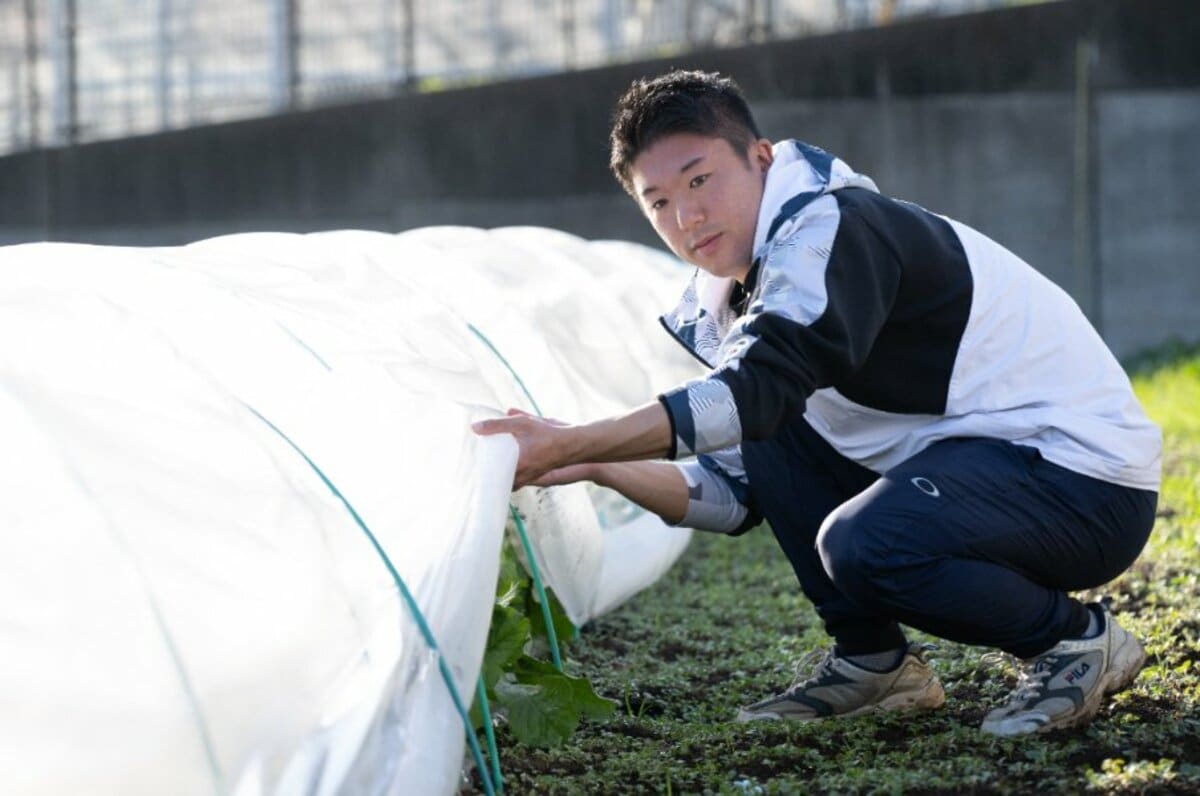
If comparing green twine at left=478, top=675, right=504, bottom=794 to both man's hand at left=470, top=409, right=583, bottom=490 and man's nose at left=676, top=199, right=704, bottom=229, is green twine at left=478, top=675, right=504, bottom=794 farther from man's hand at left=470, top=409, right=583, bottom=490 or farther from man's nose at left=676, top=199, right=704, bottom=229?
man's nose at left=676, top=199, right=704, bottom=229

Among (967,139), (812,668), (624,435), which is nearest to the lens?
(624,435)

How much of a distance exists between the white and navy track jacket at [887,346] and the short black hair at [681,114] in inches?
3.9

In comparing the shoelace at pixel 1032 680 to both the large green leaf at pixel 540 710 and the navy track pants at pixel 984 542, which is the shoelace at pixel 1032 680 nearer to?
the navy track pants at pixel 984 542

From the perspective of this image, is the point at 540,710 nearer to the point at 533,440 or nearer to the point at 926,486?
the point at 533,440

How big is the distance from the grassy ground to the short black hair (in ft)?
3.36

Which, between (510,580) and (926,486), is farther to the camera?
(510,580)

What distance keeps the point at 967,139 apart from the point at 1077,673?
295 inches

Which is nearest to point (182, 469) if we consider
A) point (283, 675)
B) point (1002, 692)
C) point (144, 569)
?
point (144, 569)

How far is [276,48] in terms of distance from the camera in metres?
9.34

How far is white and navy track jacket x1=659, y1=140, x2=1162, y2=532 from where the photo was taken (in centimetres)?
242

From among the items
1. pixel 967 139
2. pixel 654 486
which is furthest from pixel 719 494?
pixel 967 139

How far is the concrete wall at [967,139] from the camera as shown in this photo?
945 centimetres

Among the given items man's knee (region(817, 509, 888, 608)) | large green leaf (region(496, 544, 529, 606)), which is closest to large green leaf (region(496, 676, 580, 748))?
large green leaf (region(496, 544, 529, 606))

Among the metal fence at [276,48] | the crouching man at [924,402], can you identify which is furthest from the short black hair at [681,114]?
the metal fence at [276,48]
